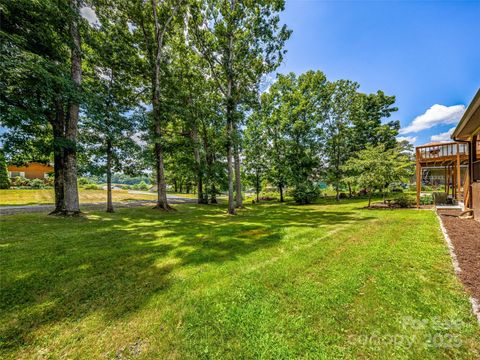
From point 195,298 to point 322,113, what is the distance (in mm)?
25379

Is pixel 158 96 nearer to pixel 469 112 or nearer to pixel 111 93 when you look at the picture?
pixel 111 93

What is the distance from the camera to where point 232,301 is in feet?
9.68

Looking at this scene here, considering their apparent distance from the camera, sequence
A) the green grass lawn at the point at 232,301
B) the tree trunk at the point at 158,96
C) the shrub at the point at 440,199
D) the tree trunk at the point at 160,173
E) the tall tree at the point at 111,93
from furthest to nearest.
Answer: the shrub at the point at 440,199 → the tree trunk at the point at 160,173 → the tree trunk at the point at 158,96 → the tall tree at the point at 111,93 → the green grass lawn at the point at 232,301

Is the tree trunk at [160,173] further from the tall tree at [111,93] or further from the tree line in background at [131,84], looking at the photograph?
the tall tree at [111,93]

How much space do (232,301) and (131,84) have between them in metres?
16.0

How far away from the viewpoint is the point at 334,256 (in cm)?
467

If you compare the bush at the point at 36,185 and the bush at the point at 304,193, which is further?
the bush at the point at 36,185

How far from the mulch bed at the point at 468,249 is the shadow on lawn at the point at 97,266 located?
403 centimetres

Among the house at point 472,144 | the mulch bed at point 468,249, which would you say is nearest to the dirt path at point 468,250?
the mulch bed at point 468,249

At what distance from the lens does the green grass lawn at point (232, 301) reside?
6.96ft

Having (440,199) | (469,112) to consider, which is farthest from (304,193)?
(469,112)

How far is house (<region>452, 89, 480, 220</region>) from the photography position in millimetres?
6730

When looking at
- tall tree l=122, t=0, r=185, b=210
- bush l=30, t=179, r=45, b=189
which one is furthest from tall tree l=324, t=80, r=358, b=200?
bush l=30, t=179, r=45, b=189

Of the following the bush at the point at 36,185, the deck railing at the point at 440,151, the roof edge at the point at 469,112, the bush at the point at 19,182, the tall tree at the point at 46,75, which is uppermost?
the tall tree at the point at 46,75
